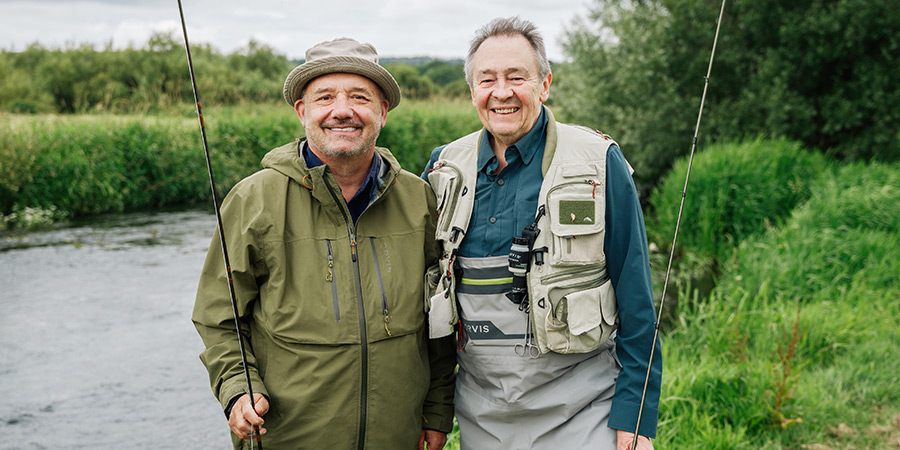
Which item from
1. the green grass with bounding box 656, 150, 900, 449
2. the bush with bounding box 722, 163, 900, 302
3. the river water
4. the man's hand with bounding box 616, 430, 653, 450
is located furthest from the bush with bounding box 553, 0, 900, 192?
the man's hand with bounding box 616, 430, 653, 450

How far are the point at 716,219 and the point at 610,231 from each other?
271 inches

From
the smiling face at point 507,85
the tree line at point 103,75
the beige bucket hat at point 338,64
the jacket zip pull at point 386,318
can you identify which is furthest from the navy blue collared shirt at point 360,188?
the tree line at point 103,75

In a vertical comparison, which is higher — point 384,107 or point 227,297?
point 384,107

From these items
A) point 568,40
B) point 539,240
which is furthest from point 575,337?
point 568,40

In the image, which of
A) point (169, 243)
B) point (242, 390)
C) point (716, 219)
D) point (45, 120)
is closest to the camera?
point (242, 390)

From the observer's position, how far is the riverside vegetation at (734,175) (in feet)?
13.4

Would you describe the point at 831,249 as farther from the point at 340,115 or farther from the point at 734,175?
the point at 340,115

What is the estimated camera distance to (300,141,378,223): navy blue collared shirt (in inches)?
86.9

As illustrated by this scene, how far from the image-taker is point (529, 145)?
2.23m

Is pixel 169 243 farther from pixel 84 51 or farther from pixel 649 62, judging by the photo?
pixel 84 51

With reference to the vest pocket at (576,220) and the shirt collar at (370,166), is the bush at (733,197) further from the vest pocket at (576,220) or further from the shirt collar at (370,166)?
the shirt collar at (370,166)

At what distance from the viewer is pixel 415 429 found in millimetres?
2273

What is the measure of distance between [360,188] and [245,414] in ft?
2.52

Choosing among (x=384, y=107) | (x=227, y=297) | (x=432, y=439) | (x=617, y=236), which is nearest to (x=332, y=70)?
(x=384, y=107)
